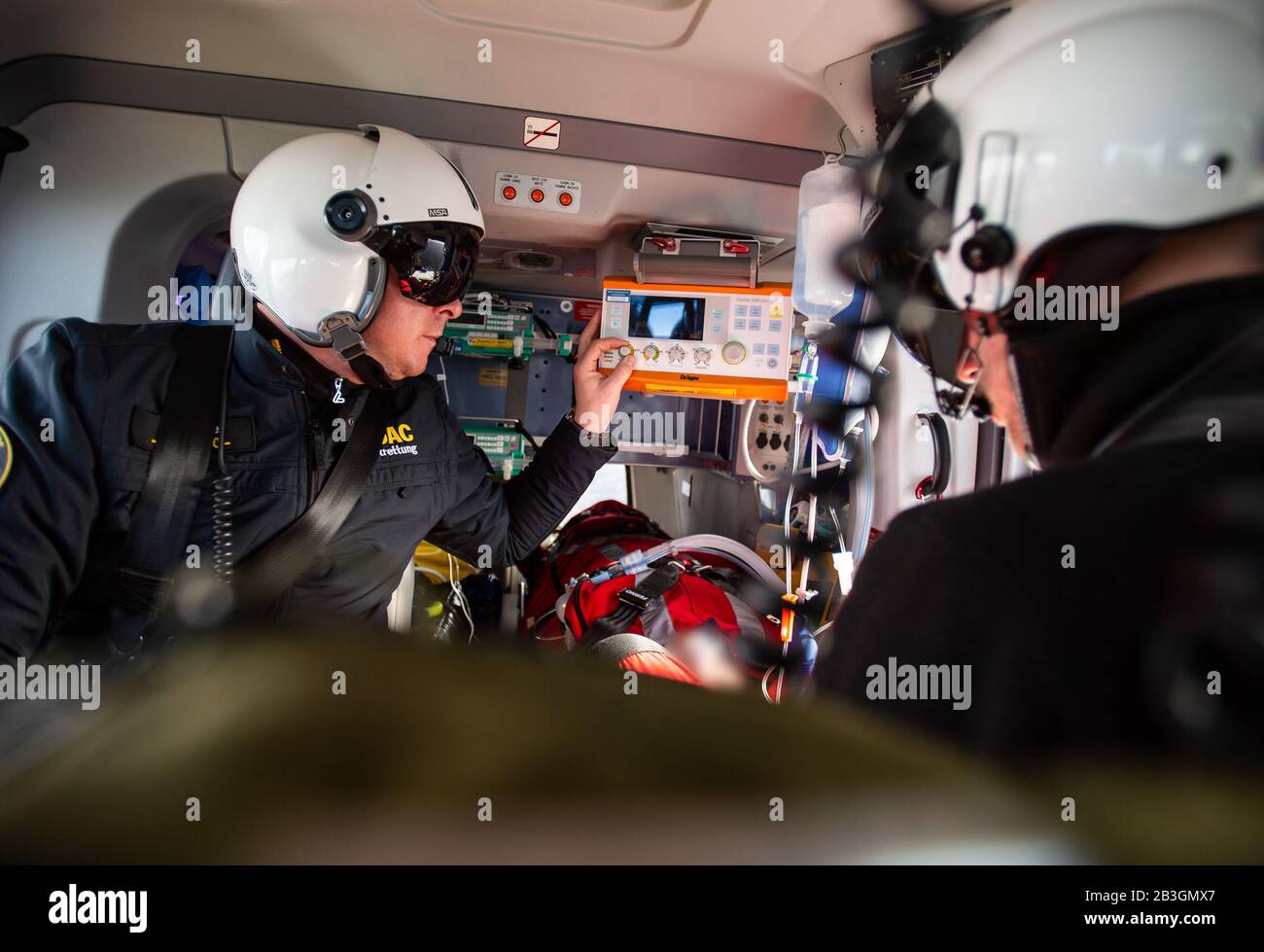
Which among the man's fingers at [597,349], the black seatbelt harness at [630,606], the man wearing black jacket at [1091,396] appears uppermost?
the man's fingers at [597,349]

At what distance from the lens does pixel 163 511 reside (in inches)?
59.6

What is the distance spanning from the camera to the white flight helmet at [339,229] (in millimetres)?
1605

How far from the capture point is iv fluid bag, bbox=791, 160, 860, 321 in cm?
193

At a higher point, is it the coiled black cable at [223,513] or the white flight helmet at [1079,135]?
the white flight helmet at [1079,135]

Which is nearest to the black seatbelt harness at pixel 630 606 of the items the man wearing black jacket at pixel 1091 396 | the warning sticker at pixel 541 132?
the warning sticker at pixel 541 132

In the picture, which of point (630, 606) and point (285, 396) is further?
point (630, 606)

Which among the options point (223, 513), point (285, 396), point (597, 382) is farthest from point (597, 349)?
point (223, 513)

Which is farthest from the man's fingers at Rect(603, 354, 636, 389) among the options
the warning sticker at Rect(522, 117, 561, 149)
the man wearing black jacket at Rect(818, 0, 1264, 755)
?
the man wearing black jacket at Rect(818, 0, 1264, 755)

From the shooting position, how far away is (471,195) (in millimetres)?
1803

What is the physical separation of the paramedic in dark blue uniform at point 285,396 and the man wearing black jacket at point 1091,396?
4.05ft

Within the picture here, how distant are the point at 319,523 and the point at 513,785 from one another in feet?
5.16

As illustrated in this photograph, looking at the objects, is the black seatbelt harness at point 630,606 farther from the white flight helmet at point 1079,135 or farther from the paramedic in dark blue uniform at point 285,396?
the white flight helmet at point 1079,135

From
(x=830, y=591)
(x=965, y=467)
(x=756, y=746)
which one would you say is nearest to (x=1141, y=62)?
(x=756, y=746)

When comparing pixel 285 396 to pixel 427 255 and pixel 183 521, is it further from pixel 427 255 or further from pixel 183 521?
pixel 427 255
